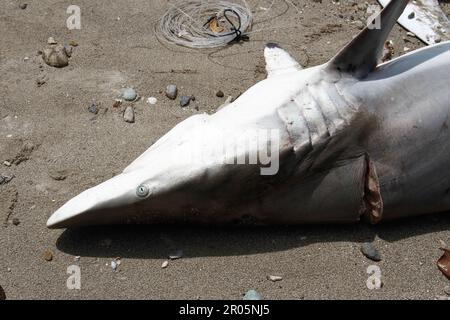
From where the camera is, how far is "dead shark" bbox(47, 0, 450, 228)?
3.32m

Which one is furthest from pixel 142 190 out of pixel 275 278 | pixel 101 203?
pixel 275 278

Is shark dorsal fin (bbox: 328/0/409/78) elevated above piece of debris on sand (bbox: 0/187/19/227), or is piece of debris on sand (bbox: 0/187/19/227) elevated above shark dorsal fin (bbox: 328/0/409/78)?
shark dorsal fin (bbox: 328/0/409/78)

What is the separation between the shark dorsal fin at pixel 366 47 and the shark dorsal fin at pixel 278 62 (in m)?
0.82

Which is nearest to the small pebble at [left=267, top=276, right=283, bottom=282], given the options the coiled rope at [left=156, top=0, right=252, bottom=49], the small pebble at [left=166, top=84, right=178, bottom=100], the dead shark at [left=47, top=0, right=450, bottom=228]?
the dead shark at [left=47, top=0, right=450, bottom=228]

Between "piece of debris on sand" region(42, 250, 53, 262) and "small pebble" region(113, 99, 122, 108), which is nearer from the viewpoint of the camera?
"piece of debris on sand" region(42, 250, 53, 262)

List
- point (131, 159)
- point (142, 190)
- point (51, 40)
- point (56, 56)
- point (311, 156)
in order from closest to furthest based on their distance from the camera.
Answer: point (142, 190) → point (311, 156) → point (131, 159) → point (56, 56) → point (51, 40)

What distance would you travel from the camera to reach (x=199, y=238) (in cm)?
371

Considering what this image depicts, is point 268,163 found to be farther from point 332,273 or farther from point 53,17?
point 53,17

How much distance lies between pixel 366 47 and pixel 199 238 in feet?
4.88

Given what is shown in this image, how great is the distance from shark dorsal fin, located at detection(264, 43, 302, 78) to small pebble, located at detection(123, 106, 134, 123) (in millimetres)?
1036

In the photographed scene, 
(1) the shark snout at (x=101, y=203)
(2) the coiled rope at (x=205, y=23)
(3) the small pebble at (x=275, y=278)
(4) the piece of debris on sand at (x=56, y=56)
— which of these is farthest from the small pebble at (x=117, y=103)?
(3) the small pebble at (x=275, y=278)

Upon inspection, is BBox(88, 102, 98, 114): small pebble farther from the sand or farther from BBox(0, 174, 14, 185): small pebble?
BBox(0, 174, 14, 185): small pebble

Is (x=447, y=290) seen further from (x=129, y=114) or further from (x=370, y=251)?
(x=129, y=114)

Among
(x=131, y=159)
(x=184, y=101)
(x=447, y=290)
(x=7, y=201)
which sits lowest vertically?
(x=7, y=201)
